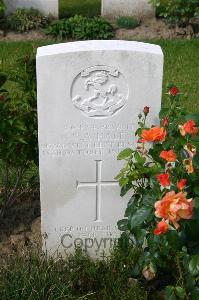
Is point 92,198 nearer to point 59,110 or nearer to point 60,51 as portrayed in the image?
point 59,110

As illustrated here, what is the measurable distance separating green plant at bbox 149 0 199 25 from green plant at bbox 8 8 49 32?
1542 millimetres

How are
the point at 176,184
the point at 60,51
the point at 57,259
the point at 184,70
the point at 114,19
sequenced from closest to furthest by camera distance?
the point at 176,184 < the point at 60,51 < the point at 57,259 < the point at 184,70 < the point at 114,19

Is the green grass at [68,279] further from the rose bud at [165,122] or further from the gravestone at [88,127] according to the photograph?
the rose bud at [165,122]

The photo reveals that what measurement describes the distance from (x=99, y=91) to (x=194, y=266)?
1.15 meters

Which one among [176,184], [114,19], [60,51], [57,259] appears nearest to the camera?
[176,184]

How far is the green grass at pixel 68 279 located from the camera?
3.41 meters


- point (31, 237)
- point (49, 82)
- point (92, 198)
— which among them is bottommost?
point (31, 237)

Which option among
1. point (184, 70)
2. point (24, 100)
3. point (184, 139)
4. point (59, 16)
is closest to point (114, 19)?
point (59, 16)

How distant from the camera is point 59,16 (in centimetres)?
891

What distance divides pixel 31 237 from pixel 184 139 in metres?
1.41

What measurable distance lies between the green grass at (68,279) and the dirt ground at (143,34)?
5.02 m

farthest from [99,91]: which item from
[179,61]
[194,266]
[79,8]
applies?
[79,8]

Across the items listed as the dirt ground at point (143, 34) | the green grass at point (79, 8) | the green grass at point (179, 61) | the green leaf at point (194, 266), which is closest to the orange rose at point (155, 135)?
the green leaf at point (194, 266)

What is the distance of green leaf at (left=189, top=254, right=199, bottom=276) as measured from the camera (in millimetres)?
2867
